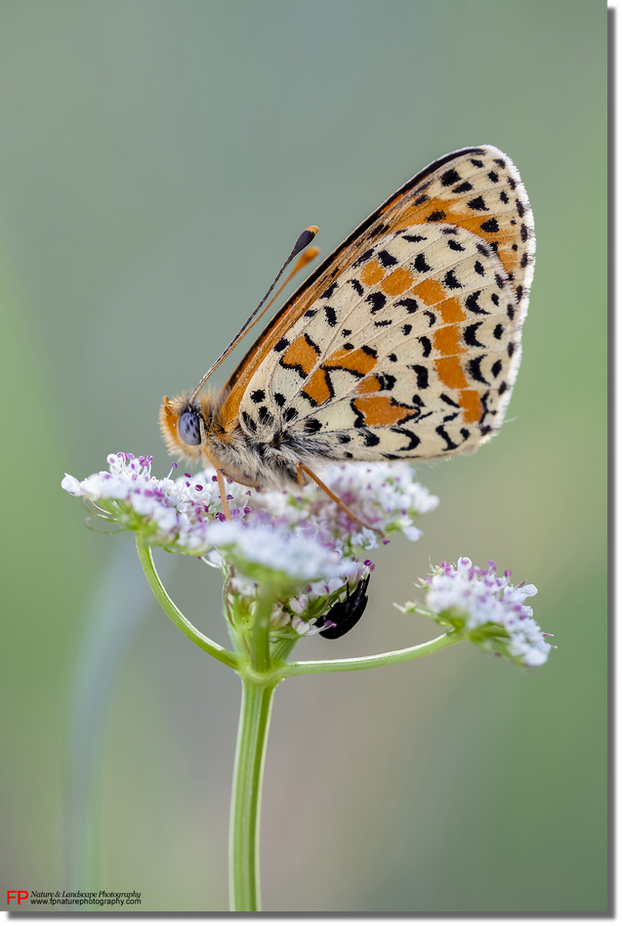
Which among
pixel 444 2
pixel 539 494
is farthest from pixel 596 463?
pixel 444 2

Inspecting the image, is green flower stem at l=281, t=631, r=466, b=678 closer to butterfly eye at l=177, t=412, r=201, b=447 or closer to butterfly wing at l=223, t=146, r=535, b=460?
butterfly wing at l=223, t=146, r=535, b=460

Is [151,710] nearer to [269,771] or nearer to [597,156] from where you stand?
[269,771]

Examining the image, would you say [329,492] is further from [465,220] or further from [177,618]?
[465,220]

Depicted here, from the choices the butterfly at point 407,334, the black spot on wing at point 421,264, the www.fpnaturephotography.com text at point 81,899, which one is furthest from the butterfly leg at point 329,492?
the www.fpnaturephotography.com text at point 81,899

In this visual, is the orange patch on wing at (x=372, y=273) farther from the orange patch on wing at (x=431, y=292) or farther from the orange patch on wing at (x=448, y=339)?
the orange patch on wing at (x=448, y=339)

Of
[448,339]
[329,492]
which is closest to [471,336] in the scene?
[448,339]

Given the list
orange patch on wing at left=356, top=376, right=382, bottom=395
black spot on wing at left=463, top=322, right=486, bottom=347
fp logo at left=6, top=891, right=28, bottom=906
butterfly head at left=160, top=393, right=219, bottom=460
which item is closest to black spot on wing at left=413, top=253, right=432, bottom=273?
black spot on wing at left=463, top=322, right=486, bottom=347
